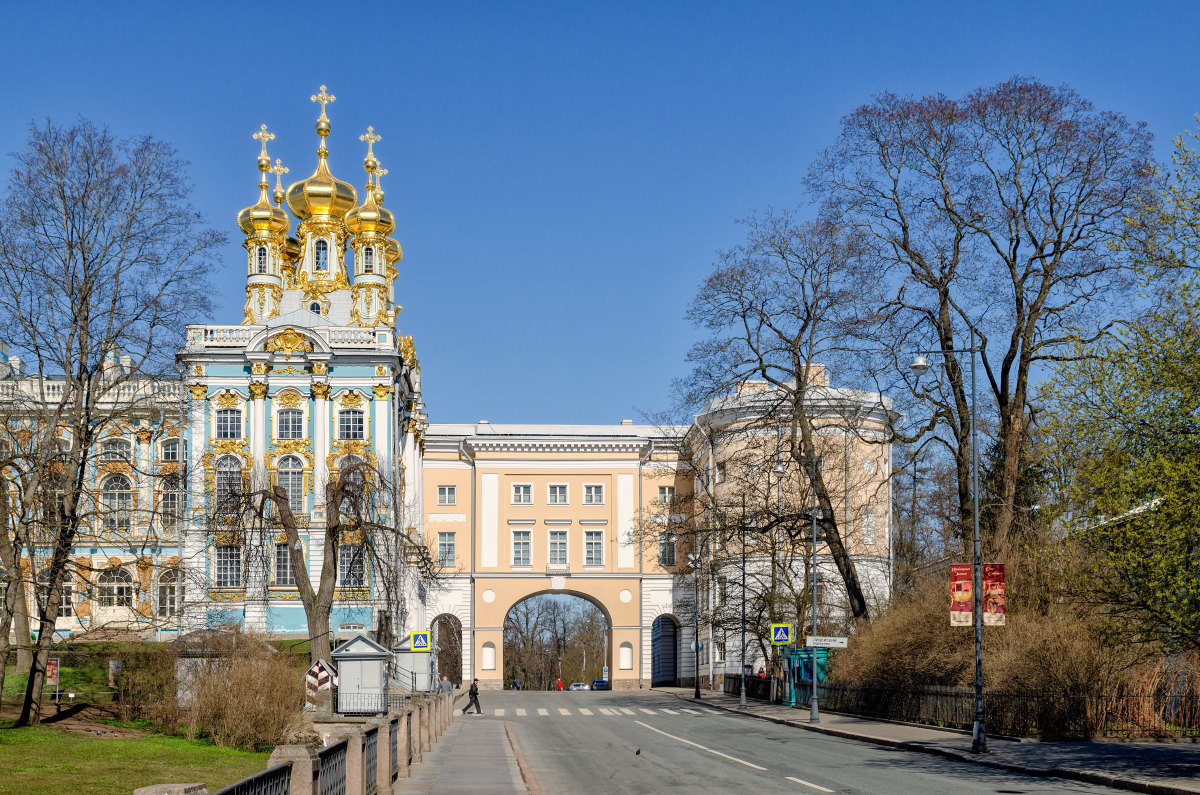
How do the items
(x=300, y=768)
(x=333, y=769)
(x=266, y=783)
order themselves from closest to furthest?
(x=266, y=783)
(x=300, y=768)
(x=333, y=769)

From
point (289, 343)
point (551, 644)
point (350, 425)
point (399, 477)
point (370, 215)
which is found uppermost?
point (370, 215)

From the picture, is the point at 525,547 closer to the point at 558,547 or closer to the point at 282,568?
the point at 558,547

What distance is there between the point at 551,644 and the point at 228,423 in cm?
6452

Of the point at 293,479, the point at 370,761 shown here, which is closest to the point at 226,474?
the point at 293,479

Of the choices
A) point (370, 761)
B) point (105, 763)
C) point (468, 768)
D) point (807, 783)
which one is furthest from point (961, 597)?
point (105, 763)

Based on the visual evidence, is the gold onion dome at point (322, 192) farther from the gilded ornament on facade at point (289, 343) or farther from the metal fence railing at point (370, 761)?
the metal fence railing at point (370, 761)

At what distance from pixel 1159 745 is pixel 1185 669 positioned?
2.32m

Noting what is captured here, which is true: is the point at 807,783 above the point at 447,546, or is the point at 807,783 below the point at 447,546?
below

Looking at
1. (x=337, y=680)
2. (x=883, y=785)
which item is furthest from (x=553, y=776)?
(x=337, y=680)

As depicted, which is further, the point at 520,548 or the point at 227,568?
the point at 520,548

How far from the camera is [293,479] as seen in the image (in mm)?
64062

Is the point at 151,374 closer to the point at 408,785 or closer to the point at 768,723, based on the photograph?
the point at 408,785

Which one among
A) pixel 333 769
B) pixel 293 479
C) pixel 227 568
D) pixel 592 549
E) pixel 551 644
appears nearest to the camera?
pixel 333 769

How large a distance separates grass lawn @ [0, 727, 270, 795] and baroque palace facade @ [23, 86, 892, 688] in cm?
2358
